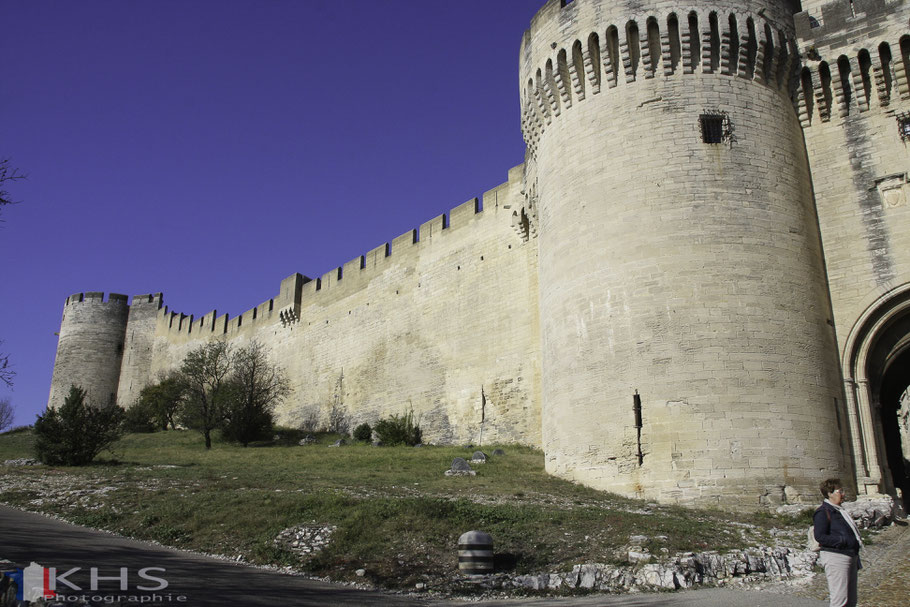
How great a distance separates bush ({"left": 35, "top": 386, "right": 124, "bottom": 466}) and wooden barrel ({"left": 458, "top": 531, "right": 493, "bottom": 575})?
11026 millimetres

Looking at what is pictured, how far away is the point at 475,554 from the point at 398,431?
13.4 meters

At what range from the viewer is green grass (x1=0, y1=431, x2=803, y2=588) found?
23.9 ft

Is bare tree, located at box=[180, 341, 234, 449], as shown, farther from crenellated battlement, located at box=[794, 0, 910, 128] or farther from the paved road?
crenellated battlement, located at box=[794, 0, 910, 128]

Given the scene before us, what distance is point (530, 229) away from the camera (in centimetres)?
1853

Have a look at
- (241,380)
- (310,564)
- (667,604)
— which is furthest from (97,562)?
(241,380)

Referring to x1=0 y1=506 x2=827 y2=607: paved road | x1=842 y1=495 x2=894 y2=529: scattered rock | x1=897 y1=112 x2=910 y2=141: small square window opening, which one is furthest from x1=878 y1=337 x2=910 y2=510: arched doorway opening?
x1=0 y1=506 x2=827 y2=607: paved road

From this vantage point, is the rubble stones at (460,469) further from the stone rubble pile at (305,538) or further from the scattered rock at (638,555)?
the scattered rock at (638,555)

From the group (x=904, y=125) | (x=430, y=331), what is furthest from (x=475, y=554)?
(x=430, y=331)

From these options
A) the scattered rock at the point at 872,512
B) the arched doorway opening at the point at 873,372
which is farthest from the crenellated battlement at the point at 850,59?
the scattered rock at the point at 872,512

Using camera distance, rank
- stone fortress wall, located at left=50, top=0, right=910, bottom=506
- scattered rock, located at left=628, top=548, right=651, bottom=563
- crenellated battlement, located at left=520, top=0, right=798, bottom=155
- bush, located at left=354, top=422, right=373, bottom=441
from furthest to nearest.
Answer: bush, located at left=354, top=422, right=373, bottom=441, crenellated battlement, located at left=520, top=0, right=798, bottom=155, stone fortress wall, located at left=50, top=0, right=910, bottom=506, scattered rock, located at left=628, top=548, right=651, bottom=563

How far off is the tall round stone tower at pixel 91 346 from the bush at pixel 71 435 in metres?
24.7

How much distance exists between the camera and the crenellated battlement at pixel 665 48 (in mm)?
12273

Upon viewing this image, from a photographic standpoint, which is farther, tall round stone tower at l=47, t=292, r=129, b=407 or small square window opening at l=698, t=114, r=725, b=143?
tall round stone tower at l=47, t=292, r=129, b=407

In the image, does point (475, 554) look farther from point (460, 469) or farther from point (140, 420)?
point (140, 420)
